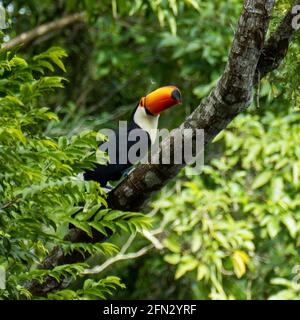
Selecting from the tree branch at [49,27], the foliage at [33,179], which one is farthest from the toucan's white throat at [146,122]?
the tree branch at [49,27]

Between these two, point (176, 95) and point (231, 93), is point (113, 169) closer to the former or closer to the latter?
point (176, 95)

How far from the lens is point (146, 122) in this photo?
3.79 meters

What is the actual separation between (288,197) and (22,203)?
2464 millimetres

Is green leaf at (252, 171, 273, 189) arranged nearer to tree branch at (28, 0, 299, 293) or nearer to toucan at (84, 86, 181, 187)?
toucan at (84, 86, 181, 187)

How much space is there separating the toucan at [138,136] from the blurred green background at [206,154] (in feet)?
1.55

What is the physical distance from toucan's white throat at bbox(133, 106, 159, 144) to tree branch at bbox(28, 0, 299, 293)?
0.77 metres

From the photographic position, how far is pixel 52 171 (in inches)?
98.3

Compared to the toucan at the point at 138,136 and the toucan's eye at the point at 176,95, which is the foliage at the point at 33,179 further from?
the toucan at the point at 138,136

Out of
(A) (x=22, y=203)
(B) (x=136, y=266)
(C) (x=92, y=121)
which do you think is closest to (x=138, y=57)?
(C) (x=92, y=121)

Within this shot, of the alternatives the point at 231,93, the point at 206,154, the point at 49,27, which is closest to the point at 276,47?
the point at 231,93

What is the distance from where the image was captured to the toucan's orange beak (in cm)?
343

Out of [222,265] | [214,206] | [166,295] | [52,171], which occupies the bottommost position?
[166,295]

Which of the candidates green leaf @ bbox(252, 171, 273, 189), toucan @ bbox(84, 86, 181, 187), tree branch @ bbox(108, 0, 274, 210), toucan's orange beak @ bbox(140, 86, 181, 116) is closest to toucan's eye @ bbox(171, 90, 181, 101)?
toucan's orange beak @ bbox(140, 86, 181, 116)
